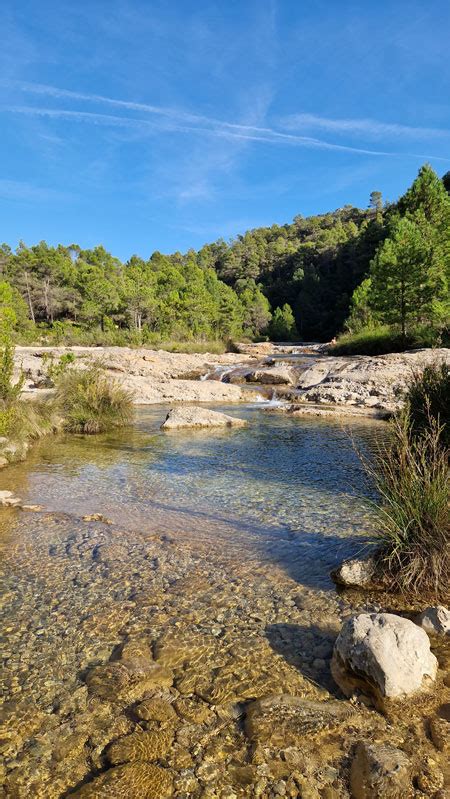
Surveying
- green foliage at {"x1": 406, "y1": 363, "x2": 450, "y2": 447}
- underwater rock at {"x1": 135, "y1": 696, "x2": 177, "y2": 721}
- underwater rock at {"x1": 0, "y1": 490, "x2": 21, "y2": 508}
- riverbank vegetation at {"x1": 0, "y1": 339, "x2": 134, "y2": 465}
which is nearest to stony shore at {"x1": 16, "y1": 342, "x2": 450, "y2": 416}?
riverbank vegetation at {"x1": 0, "y1": 339, "x2": 134, "y2": 465}

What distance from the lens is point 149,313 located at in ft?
170

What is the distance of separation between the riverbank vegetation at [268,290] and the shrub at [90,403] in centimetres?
248

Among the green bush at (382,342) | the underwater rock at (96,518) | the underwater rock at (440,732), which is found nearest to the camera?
the underwater rock at (440,732)

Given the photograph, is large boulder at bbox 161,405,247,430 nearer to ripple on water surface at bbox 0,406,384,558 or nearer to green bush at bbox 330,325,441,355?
ripple on water surface at bbox 0,406,384,558

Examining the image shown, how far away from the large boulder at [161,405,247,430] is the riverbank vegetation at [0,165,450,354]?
486 centimetres

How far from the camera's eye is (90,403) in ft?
39.7

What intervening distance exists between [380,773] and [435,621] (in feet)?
4.50

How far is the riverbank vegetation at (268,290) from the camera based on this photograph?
28.0 meters

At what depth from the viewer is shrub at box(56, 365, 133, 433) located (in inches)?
467

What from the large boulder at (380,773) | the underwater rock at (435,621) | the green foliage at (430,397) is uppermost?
the green foliage at (430,397)

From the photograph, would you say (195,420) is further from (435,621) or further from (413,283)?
(413,283)

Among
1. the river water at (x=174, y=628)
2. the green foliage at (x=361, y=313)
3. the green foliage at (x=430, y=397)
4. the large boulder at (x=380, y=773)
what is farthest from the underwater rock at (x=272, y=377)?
the large boulder at (x=380, y=773)

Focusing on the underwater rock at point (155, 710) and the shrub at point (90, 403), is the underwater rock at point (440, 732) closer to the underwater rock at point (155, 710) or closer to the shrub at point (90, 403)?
the underwater rock at point (155, 710)

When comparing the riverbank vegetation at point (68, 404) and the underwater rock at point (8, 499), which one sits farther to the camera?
the riverbank vegetation at point (68, 404)
